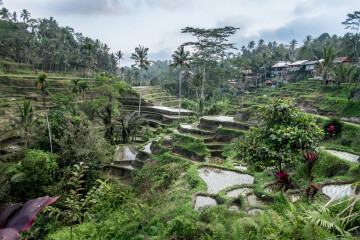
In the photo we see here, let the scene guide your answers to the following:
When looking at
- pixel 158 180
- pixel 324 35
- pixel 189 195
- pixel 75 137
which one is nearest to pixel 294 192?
pixel 189 195

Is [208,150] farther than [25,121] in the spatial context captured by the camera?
No

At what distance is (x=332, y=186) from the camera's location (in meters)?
7.67

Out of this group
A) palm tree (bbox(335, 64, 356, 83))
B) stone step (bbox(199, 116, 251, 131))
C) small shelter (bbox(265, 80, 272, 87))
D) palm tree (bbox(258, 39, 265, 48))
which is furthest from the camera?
palm tree (bbox(258, 39, 265, 48))

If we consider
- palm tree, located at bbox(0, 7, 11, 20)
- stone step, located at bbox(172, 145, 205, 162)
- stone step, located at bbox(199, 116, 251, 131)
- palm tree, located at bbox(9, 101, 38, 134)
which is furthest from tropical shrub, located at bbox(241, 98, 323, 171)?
palm tree, located at bbox(0, 7, 11, 20)

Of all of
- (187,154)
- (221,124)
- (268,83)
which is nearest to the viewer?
(187,154)

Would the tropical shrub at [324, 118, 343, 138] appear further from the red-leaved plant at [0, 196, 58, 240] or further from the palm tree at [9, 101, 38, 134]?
the palm tree at [9, 101, 38, 134]

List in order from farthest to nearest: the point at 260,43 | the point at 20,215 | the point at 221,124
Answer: the point at 260,43 → the point at 221,124 → the point at 20,215

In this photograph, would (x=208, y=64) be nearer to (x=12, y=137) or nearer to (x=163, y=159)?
(x=163, y=159)

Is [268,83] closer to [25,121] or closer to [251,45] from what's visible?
[251,45]

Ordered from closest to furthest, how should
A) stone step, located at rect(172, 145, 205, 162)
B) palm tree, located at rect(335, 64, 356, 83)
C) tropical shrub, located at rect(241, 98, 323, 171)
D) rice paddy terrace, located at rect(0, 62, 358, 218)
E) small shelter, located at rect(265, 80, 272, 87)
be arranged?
tropical shrub, located at rect(241, 98, 323, 171)
rice paddy terrace, located at rect(0, 62, 358, 218)
stone step, located at rect(172, 145, 205, 162)
palm tree, located at rect(335, 64, 356, 83)
small shelter, located at rect(265, 80, 272, 87)

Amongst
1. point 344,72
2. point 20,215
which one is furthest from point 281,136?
point 344,72

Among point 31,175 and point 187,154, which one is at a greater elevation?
point 187,154

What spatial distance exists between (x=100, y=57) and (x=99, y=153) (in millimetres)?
42078

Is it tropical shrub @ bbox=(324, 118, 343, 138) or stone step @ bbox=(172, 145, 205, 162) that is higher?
tropical shrub @ bbox=(324, 118, 343, 138)
